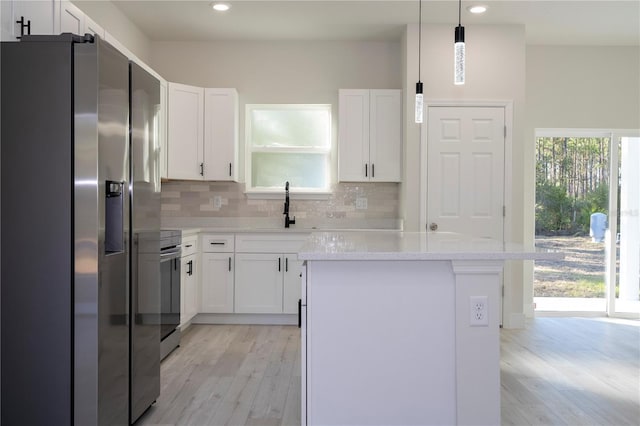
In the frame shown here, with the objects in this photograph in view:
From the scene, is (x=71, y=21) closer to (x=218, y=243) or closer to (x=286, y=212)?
(x=218, y=243)

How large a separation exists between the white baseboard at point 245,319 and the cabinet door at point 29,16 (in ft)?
9.40

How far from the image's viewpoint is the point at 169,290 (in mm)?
3664

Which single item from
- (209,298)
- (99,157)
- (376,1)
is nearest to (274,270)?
(209,298)

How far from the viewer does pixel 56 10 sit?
2.66 m

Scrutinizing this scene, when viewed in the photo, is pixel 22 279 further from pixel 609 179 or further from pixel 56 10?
pixel 609 179

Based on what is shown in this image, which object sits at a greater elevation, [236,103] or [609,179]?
[236,103]

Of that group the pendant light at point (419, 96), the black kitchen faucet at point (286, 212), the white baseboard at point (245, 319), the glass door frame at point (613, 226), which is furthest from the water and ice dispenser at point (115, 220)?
the glass door frame at point (613, 226)

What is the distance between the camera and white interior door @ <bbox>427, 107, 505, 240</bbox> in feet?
15.1

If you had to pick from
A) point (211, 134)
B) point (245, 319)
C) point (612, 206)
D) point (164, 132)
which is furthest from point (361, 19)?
point (612, 206)

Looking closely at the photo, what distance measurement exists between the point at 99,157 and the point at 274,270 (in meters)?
2.76

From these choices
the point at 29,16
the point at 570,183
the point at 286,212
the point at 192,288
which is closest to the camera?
the point at 29,16

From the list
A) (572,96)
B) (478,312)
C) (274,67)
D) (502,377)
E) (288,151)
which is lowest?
(502,377)

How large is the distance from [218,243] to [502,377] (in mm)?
2652

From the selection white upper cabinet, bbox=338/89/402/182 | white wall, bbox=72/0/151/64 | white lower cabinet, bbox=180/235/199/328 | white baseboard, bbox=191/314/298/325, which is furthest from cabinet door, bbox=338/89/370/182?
white wall, bbox=72/0/151/64
